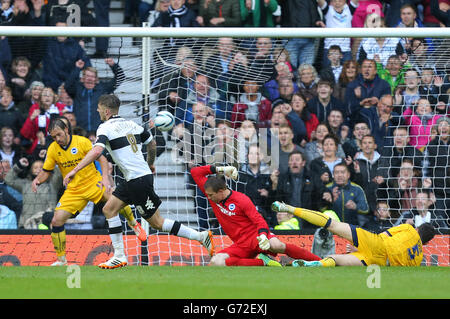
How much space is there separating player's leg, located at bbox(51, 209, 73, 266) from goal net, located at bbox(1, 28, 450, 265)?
3.78 ft

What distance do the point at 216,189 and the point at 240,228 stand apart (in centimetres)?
62

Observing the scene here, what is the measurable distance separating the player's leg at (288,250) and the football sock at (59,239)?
264cm

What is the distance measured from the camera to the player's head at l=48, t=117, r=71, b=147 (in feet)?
32.4

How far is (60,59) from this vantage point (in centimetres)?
1249

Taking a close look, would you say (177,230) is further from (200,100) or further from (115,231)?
(200,100)

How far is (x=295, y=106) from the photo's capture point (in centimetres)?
1197

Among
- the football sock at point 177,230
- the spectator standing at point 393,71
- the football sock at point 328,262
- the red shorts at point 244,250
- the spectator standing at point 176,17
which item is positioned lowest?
the red shorts at point 244,250

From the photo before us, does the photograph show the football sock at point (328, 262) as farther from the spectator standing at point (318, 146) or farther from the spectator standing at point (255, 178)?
the spectator standing at point (318, 146)

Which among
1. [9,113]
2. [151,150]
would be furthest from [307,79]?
[9,113]

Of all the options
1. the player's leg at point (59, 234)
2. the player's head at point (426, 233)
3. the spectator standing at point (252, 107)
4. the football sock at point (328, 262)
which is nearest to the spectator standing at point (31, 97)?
the player's leg at point (59, 234)

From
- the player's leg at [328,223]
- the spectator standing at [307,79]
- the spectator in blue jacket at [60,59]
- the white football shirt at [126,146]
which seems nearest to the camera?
the player's leg at [328,223]

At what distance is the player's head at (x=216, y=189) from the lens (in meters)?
9.39

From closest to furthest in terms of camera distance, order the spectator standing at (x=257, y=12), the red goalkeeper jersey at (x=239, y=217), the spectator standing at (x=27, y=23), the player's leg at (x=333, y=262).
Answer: the player's leg at (x=333, y=262) → the red goalkeeper jersey at (x=239, y=217) → the spectator standing at (x=27, y=23) → the spectator standing at (x=257, y=12)

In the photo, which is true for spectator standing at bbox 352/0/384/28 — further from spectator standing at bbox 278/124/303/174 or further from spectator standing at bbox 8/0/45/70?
spectator standing at bbox 8/0/45/70
